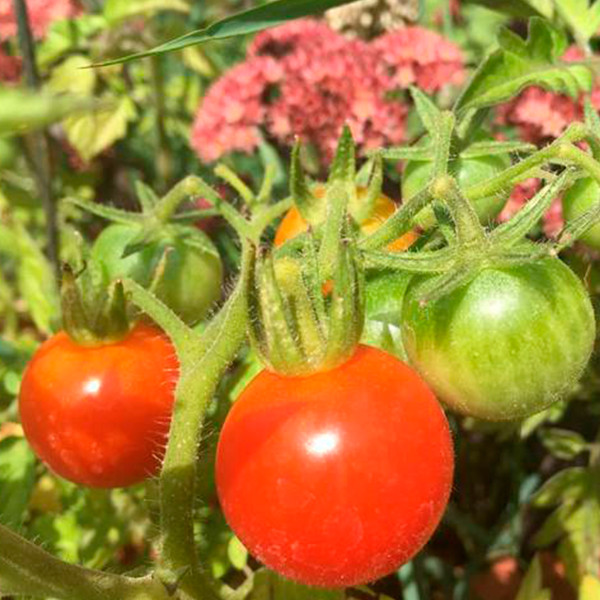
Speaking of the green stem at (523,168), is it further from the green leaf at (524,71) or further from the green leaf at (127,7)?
the green leaf at (127,7)

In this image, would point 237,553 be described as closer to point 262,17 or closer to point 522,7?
point 262,17

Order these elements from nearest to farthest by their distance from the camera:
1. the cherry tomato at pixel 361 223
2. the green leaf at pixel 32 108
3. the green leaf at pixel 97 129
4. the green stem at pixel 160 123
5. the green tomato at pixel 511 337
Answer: the green leaf at pixel 32 108, the green tomato at pixel 511 337, the cherry tomato at pixel 361 223, the green leaf at pixel 97 129, the green stem at pixel 160 123

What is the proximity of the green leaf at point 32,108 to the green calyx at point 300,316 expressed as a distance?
1.50ft

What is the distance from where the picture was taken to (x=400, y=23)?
77.2 inches

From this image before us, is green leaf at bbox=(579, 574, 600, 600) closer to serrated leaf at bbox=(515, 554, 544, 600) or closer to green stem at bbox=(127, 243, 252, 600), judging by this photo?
serrated leaf at bbox=(515, 554, 544, 600)

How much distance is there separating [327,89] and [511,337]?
0.90 m

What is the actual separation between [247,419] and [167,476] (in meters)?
0.18

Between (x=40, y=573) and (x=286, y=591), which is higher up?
(x=40, y=573)

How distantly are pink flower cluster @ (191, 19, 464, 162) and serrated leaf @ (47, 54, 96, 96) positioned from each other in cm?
34

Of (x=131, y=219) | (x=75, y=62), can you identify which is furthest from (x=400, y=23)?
(x=131, y=219)

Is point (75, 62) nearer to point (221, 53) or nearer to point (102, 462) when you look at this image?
point (221, 53)

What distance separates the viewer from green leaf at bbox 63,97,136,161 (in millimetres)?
1949

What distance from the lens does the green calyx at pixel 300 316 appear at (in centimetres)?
75

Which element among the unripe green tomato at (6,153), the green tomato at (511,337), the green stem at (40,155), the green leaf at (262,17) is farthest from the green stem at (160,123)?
the unripe green tomato at (6,153)
